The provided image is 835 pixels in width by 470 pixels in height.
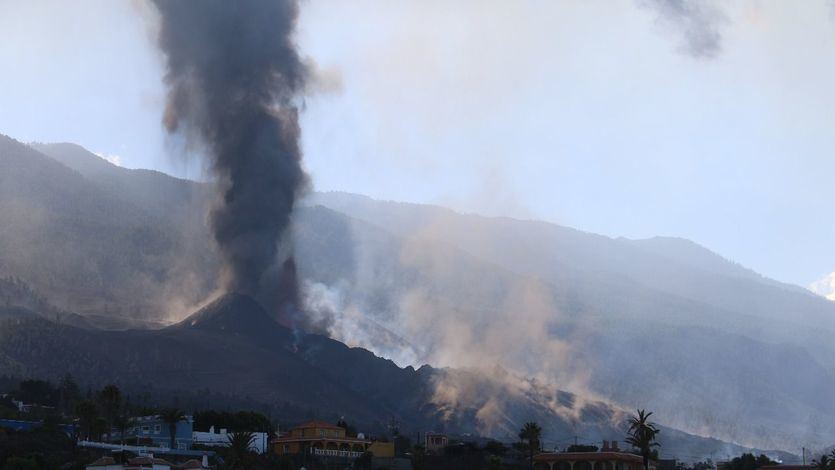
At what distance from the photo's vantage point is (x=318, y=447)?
127000 millimetres

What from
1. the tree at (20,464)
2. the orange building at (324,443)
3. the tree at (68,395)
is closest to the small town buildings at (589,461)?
the orange building at (324,443)

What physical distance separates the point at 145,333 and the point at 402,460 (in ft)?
246

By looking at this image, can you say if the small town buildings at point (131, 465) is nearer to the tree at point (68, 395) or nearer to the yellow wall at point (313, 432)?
the yellow wall at point (313, 432)

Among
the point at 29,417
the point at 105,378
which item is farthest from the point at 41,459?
the point at 105,378

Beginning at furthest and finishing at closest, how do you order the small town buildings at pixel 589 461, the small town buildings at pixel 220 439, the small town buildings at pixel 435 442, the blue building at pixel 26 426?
the small town buildings at pixel 435 442 < the small town buildings at pixel 220 439 < the small town buildings at pixel 589 461 < the blue building at pixel 26 426

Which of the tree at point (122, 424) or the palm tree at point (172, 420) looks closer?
the tree at point (122, 424)

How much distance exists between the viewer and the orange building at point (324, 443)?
125812 millimetres

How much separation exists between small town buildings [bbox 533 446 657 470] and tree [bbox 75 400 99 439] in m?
39.8

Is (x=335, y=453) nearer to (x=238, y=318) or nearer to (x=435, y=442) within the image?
(x=435, y=442)

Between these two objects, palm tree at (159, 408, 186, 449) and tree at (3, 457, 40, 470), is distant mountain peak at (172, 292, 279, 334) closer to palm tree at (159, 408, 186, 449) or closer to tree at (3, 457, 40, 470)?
palm tree at (159, 408, 186, 449)

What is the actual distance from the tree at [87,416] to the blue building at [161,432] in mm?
7893

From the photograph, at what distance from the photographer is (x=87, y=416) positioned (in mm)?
112875

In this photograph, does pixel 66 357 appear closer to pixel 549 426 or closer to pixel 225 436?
pixel 225 436

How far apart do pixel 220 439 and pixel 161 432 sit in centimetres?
562
